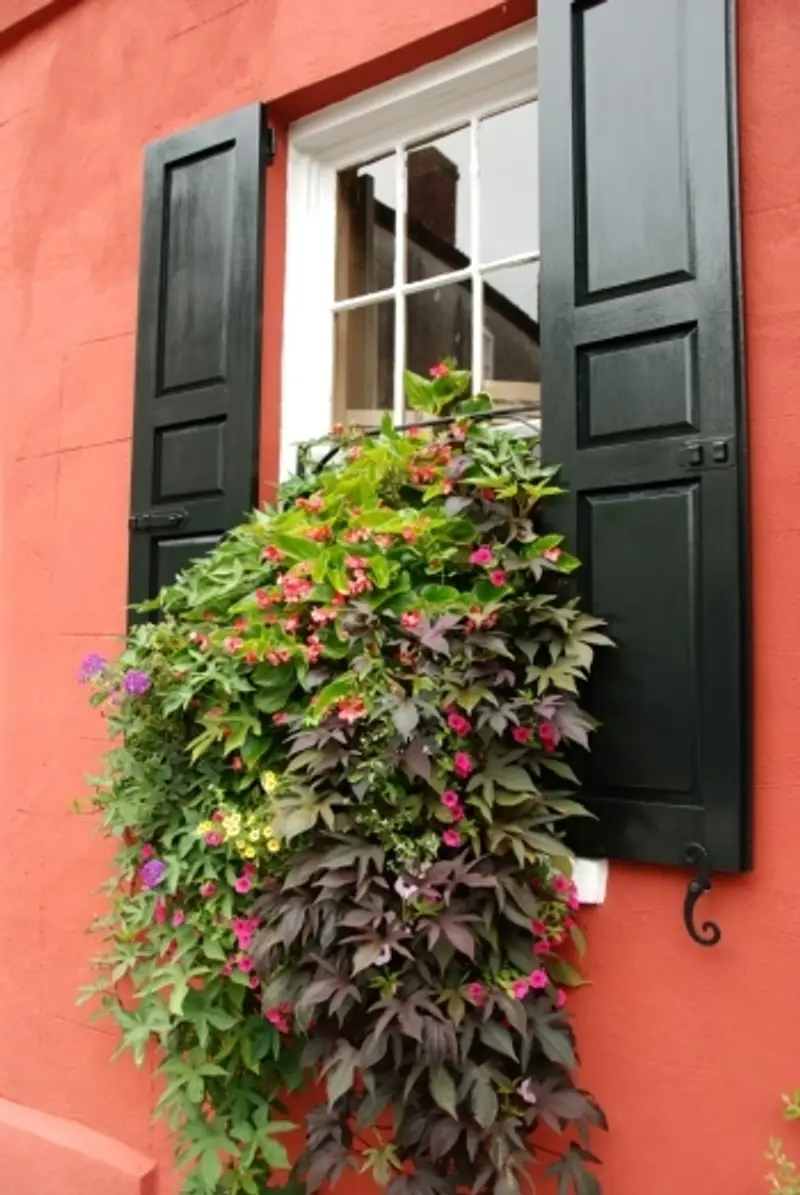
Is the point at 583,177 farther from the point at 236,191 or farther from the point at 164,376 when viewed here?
the point at 164,376

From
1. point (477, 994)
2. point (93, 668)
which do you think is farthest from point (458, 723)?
point (93, 668)

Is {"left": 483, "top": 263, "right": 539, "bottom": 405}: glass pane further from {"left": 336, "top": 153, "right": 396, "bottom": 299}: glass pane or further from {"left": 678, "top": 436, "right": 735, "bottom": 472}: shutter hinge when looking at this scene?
{"left": 678, "top": 436, "right": 735, "bottom": 472}: shutter hinge

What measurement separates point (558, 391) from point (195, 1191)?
89.5 inches

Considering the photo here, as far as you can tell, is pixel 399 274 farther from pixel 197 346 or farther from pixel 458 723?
pixel 458 723

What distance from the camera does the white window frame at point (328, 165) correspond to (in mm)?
2842

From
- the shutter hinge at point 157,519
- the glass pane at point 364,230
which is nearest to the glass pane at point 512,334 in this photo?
the glass pane at point 364,230

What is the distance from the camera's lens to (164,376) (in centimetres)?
310

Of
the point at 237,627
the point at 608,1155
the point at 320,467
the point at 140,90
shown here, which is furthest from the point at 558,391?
the point at 140,90

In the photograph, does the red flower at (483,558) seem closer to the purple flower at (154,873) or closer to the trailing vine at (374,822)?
the trailing vine at (374,822)

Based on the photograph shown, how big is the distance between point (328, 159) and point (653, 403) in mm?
1650

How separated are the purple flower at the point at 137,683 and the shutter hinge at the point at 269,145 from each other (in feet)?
5.62

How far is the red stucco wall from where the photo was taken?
2045 millimetres

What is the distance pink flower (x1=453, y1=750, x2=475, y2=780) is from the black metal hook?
0.51 meters

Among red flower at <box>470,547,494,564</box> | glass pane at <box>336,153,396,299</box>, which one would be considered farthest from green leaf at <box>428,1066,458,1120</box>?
glass pane at <box>336,153,396,299</box>
